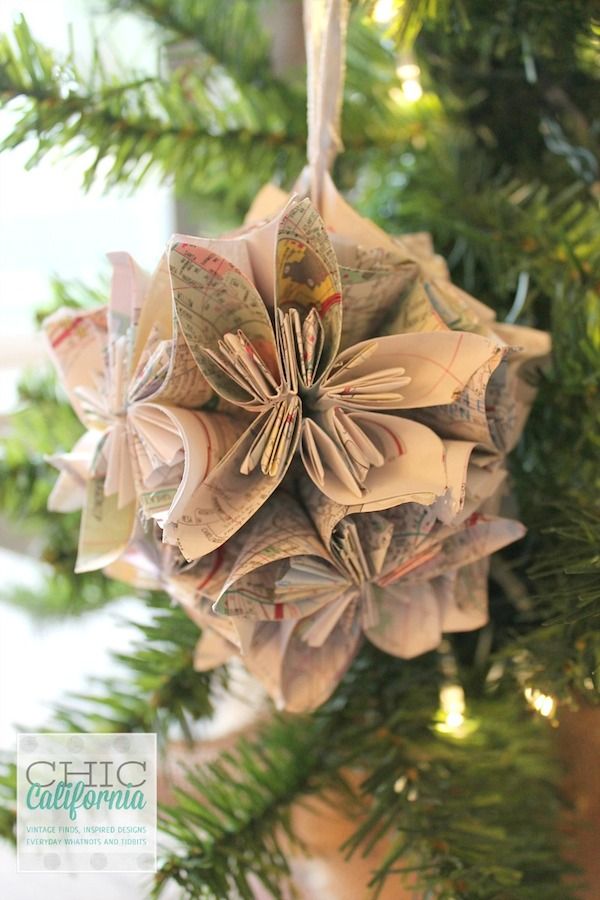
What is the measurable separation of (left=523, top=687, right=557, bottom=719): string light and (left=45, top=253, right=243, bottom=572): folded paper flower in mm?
144

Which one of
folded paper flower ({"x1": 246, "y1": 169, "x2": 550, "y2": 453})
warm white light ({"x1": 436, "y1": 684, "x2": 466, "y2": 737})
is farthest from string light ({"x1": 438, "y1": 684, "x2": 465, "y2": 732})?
folded paper flower ({"x1": 246, "y1": 169, "x2": 550, "y2": 453})

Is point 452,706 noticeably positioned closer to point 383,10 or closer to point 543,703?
point 543,703

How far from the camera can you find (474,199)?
0.36m

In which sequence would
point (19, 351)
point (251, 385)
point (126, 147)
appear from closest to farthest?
point (251, 385) → point (126, 147) → point (19, 351)

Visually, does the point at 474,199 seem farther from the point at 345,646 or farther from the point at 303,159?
the point at 345,646

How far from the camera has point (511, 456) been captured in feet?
1.14

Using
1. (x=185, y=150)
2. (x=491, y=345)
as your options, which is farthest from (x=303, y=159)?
(x=491, y=345)

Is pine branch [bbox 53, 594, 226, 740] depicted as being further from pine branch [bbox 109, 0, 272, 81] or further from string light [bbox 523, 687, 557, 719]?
pine branch [bbox 109, 0, 272, 81]

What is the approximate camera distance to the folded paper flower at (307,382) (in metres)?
0.23

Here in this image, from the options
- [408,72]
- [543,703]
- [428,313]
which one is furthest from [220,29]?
[543,703]

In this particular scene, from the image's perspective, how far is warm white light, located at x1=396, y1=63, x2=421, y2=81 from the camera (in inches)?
16.2

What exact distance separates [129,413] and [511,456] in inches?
7.0

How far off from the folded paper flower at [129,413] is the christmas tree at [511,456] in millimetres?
79

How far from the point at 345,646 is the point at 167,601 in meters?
0.10
